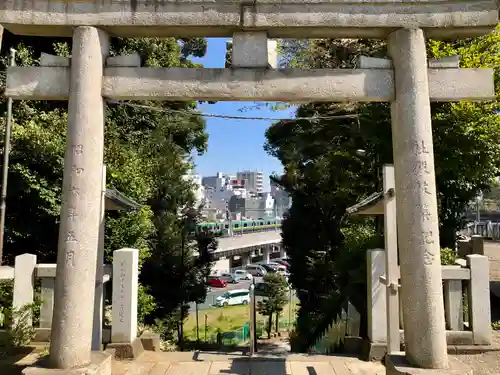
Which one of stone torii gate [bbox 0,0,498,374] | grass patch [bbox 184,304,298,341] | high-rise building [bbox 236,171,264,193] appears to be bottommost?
grass patch [bbox 184,304,298,341]

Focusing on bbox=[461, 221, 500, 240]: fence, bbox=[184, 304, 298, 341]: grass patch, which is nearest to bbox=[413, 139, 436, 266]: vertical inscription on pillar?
bbox=[184, 304, 298, 341]: grass patch

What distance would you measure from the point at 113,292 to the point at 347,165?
1062 centimetres

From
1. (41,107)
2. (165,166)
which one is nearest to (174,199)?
(165,166)

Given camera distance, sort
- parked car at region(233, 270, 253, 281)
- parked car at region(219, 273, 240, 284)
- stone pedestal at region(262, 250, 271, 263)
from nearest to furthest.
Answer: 1. parked car at region(219, 273, 240, 284)
2. parked car at region(233, 270, 253, 281)
3. stone pedestal at region(262, 250, 271, 263)

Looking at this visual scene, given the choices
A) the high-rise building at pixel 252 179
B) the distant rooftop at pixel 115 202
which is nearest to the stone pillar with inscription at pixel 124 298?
the distant rooftop at pixel 115 202

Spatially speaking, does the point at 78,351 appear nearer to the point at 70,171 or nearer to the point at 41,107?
the point at 70,171

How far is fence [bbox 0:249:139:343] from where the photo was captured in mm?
5797

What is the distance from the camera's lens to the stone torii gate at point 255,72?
14.3 ft

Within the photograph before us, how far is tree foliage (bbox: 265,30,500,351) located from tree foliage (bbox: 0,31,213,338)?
5183 mm

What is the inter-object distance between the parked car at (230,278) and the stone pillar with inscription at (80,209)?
3617cm

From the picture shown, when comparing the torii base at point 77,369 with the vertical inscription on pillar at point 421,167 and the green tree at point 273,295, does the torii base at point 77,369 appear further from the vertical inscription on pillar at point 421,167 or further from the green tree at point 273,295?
the green tree at point 273,295

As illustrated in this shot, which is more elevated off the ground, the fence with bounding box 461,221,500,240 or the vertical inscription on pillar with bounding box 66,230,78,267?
Result: the fence with bounding box 461,221,500,240

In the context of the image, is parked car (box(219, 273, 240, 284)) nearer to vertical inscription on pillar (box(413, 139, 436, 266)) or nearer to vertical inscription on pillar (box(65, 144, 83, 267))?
vertical inscription on pillar (box(65, 144, 83, 267))

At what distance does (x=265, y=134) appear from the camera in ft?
84.8
